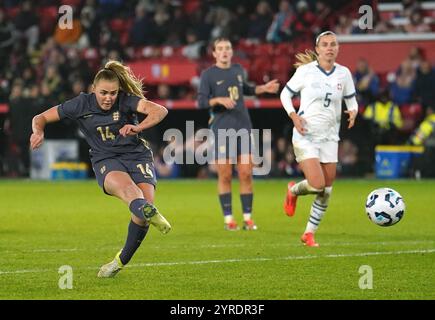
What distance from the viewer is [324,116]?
12500 millimetres

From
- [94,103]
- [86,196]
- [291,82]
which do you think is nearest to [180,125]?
[86,196]

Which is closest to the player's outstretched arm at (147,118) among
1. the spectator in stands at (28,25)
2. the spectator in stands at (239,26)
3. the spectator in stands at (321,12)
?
the spectator in stands at (239,26)

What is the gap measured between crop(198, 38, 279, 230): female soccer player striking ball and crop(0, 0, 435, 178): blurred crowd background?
370 inches

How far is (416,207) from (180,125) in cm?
867

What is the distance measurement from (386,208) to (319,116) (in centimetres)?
133

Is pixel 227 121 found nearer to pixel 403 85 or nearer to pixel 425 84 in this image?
pixel 425 84

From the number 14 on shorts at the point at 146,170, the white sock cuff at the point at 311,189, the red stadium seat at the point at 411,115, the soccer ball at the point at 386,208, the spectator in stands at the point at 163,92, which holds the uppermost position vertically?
the number 14 on shorts at the point at 146,170

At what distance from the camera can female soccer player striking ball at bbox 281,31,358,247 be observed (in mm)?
12383

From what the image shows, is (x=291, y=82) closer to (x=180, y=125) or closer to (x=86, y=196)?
(x=86, y=196)

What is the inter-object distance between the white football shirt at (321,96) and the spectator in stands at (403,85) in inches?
500

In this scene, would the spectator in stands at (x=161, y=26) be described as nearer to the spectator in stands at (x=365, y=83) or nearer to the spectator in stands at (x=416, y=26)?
the spectator in stands at (x=365, y=83)

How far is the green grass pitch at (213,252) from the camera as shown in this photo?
897 centimetres

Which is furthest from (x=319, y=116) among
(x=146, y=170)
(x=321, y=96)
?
(x=146, y=170)
